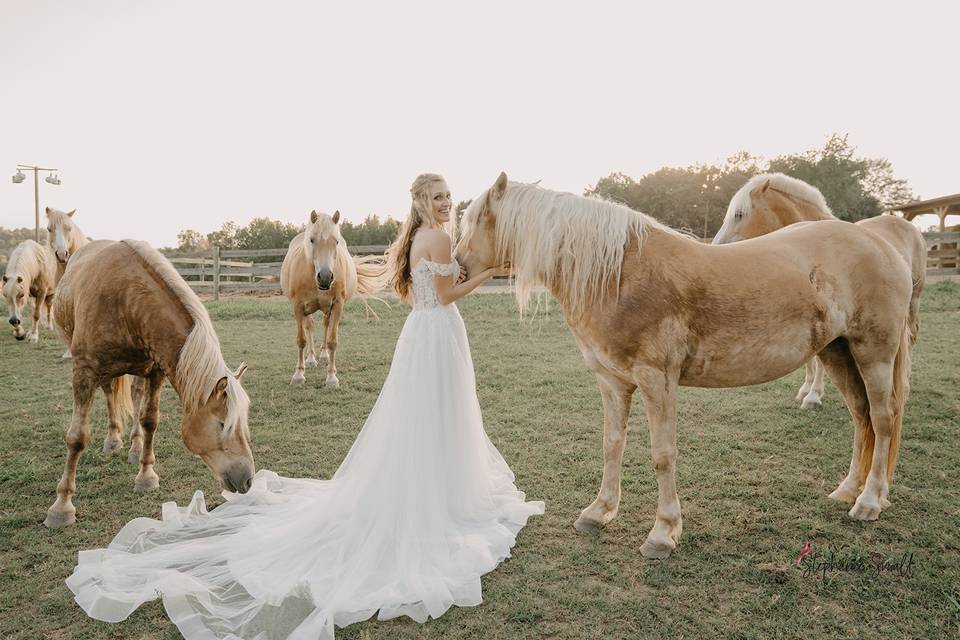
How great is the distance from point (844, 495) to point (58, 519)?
5.32m

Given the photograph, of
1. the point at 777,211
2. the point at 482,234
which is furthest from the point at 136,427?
the point at 777,211

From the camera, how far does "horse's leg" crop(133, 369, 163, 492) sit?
412 centimetres

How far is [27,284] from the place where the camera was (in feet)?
37.8

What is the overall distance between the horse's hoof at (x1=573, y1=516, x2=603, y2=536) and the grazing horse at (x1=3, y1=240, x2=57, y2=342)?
11669mm

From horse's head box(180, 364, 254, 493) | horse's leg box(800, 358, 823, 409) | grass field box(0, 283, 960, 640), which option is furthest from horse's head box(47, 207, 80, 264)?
horse's leg box(800, 358, 823, 409)

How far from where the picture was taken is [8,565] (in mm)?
3074

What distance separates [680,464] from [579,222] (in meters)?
2.38

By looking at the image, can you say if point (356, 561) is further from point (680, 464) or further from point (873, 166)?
point (873, 166)

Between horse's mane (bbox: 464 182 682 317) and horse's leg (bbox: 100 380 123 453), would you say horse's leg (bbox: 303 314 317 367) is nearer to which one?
horse's leg (bbox: 100 380 123 453)

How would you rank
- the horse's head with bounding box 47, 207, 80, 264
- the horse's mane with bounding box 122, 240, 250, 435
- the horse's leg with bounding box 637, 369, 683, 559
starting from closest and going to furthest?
the horse's leg with bounding box 637, 369, 683, 559 < the horse's mane with bounding box 122, 240, 250, 435 < the horse's head with bounding box 47, 207, 80, 264

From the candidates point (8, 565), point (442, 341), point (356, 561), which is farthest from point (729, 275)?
point (8, 565)

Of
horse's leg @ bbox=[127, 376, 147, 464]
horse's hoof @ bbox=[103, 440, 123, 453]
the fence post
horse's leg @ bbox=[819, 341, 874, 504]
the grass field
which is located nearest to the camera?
the grass field

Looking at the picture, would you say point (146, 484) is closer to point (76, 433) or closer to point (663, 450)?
point (76, 433)
